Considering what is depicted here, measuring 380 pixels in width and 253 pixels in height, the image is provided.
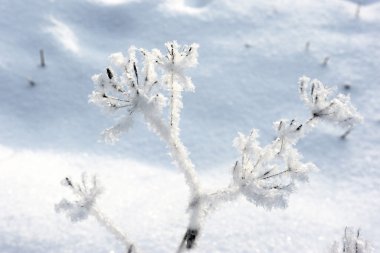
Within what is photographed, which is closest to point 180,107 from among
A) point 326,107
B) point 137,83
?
point 137,83

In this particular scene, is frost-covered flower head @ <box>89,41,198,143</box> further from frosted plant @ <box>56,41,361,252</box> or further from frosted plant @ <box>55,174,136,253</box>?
frosted plant @ <box>55,174,136,253</box>

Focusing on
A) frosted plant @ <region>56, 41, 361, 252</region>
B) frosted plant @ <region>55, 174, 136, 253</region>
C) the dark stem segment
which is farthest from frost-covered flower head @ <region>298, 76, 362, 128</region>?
frosted plant @ <region>55, 174, 136, 253</region>

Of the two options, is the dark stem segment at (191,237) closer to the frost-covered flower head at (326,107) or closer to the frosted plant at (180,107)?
the frosted plant at (180,107)

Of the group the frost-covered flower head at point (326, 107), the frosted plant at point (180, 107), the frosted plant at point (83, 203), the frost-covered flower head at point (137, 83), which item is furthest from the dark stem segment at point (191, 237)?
the frost-covered flower head at point (326, 107)

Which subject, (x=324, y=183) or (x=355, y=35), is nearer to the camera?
(x=324, y=183)

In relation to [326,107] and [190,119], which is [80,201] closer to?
[326,107]

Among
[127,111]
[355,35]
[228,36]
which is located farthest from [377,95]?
[127,111]

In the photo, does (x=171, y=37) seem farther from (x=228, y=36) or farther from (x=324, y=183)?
(x=324, y=183)
